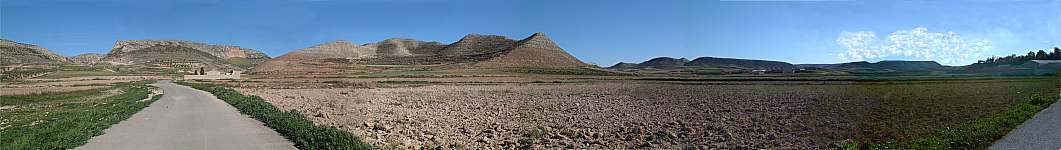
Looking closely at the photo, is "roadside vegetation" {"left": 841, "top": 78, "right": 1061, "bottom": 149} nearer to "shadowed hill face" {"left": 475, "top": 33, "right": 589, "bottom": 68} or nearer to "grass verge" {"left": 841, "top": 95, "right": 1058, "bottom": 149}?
"grass verge" {"left": 841, "top": 95, "right": 1058, "bottom": 149}

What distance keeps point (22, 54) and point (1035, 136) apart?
487 feet

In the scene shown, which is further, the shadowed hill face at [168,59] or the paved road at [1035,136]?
the shadowed hill face at [168,59]

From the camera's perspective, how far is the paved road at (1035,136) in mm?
9633

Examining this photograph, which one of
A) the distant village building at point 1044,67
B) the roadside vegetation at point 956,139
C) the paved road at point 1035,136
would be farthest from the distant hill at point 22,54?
the distant village building at point 1044,67

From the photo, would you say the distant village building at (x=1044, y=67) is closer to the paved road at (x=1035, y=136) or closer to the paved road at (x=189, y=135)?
Result: the paved road at (x=1035, y=136)

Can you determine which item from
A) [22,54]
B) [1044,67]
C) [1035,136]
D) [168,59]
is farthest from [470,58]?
[1035,136]

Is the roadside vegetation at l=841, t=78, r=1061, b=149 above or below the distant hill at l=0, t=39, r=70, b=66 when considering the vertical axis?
below

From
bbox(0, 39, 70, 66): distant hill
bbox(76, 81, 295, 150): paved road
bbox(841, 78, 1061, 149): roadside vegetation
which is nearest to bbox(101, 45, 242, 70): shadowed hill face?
bbox(0, 39, 70, 66): distant hill

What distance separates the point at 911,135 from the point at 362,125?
1144 cm

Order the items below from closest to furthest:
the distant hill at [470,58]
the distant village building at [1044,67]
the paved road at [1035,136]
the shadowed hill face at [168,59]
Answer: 1. the paved road at [1035,136]
2. the distant village building at [1044,67]
3. the distant hill at [470,58]
4. the shadowed hill face at [168,59]

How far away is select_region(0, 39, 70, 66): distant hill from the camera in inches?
4191

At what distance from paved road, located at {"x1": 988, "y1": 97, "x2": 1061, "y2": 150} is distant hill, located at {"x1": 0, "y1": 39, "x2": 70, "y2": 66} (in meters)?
122

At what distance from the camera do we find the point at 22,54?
4621 inches

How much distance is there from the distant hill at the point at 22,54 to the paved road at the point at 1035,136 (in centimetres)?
12197
